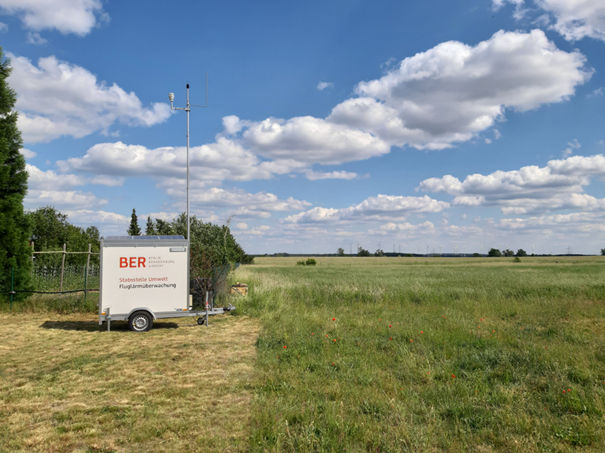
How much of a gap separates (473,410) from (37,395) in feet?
24.2

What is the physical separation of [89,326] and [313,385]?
10.3m

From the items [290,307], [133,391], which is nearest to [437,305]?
[290,307]

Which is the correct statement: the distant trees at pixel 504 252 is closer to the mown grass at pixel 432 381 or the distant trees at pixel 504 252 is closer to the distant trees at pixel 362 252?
the distant trees at pixel 362 252

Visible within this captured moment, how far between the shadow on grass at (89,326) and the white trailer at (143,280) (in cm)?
88

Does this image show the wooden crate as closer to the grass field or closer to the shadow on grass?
the shadow on grass

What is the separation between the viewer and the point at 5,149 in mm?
17297

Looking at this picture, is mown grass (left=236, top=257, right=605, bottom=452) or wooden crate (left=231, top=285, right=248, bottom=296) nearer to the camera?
mown grass (left=236, top=257, right=605, bottom=452)

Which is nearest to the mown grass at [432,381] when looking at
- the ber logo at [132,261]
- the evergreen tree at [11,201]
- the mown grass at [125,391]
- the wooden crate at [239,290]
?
the mown grass at [125,391]

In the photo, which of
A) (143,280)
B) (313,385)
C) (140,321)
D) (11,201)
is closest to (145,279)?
(143,280)

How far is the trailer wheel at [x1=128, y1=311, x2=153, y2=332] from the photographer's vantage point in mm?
12719

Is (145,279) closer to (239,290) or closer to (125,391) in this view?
(125,391)

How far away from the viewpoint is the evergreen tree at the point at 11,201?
16922 millimetres

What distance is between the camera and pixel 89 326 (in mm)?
13734

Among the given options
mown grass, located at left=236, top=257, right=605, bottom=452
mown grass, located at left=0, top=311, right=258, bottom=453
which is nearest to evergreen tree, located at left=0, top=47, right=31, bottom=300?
mown grass, located at left=0, top=311, right=258, bottom=453
